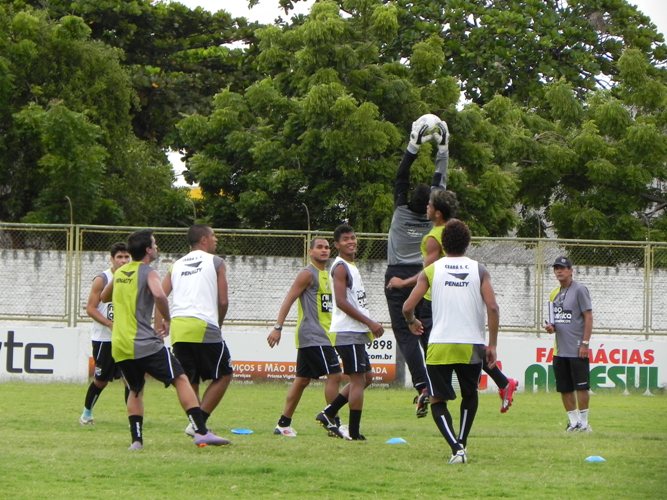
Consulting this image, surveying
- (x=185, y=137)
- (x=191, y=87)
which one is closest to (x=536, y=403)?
(x=185, y=137)

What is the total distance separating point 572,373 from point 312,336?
11.2ft

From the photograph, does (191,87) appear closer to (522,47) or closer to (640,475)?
(522,47)

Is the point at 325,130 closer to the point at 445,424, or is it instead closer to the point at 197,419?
the point at 197,419

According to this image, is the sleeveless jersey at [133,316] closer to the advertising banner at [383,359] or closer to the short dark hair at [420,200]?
the short dark hair at [420,200]

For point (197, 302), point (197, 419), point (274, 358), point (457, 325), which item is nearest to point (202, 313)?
point (197, 302)

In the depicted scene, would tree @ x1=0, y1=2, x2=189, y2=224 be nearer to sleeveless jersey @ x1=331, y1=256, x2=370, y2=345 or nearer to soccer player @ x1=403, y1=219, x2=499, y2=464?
sleeveless jersey @ x1=331, y1=256, x2=370, y2=345

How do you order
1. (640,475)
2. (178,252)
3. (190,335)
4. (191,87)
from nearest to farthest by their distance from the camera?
(640,475)
(190,335)
(178,252)
(191,87)

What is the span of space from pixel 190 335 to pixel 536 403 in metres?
9.00

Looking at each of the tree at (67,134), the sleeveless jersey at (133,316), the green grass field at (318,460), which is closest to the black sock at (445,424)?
the green grass field at (318,460)

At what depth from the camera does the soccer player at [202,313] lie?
429 inches

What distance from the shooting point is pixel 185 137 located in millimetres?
28000

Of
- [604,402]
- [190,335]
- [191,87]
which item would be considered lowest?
[604,402]

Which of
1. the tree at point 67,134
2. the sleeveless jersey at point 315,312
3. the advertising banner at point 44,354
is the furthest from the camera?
the tree at point 67,134

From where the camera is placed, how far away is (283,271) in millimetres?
22625
